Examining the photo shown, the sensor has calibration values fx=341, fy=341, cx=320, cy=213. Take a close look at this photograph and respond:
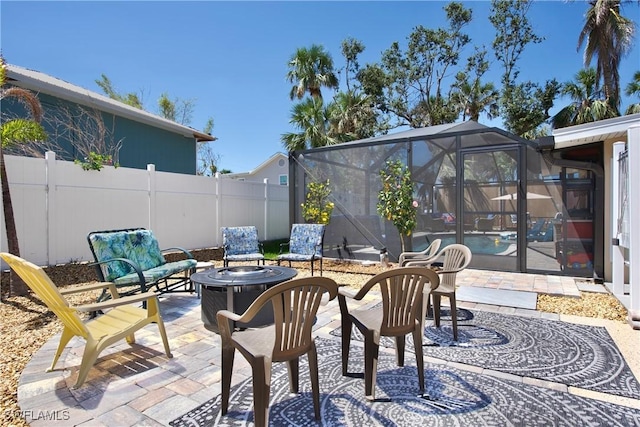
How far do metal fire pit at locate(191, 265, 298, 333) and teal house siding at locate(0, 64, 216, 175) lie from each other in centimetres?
770

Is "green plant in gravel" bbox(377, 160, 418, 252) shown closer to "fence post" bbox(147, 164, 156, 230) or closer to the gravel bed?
the gravel bed

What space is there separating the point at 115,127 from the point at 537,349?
37.8ft

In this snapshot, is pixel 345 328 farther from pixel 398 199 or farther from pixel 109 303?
pixel 398 199

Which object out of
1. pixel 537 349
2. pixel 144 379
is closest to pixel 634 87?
pixel 537 349

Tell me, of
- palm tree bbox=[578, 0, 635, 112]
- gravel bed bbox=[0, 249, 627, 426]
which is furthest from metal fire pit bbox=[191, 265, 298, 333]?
palm tree bbox=[578, 0, 635, 112]

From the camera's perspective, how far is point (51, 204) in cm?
604

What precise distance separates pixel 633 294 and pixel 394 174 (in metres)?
4.36

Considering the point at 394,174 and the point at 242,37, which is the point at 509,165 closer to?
the point at 394,174

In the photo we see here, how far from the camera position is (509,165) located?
254 inches

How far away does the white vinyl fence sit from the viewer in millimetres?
5768

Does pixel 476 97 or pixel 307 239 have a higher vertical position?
pixel 476 97

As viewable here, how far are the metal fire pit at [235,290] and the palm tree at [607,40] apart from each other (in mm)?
15285

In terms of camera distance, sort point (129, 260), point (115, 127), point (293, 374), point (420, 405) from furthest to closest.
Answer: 1. point (115, 127)
2. point (129, 260)
3. point (293, 374)
4. point (420, 405)

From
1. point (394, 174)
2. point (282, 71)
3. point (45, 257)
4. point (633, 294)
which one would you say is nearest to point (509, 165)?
point (394, 174)
